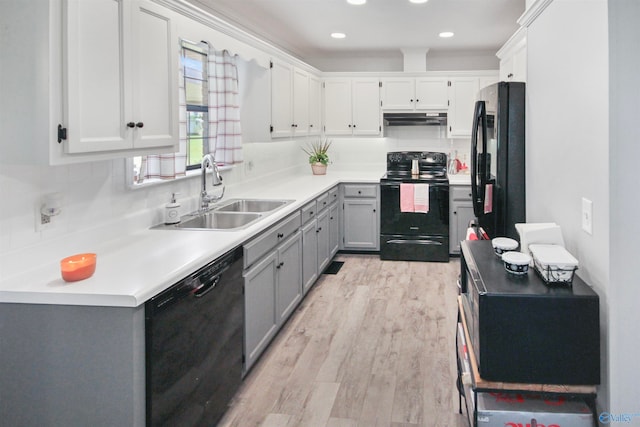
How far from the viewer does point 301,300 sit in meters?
4.20

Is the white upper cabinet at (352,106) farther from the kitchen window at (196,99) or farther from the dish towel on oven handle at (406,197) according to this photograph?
the kitchen window at (196,99)

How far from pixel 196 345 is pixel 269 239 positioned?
112cm

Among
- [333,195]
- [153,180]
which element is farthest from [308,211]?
[153,180]

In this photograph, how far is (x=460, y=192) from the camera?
5668mm

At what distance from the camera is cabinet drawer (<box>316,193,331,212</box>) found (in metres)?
4.76

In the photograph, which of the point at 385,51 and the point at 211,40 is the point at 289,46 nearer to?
the point at 385,51

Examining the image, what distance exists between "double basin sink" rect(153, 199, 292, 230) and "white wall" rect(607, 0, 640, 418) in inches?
72.4

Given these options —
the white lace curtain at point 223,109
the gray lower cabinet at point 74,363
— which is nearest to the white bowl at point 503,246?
the gray lower cabinet at point 74,363

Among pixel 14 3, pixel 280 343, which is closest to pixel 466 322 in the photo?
pixel 280 343

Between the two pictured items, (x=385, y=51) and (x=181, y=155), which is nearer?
(x=181, y=155)

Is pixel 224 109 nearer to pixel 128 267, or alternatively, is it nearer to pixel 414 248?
pixel 128 267

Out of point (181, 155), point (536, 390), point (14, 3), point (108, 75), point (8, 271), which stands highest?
point (14, 3)

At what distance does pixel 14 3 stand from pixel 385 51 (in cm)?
515

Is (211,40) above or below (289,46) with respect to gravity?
below
